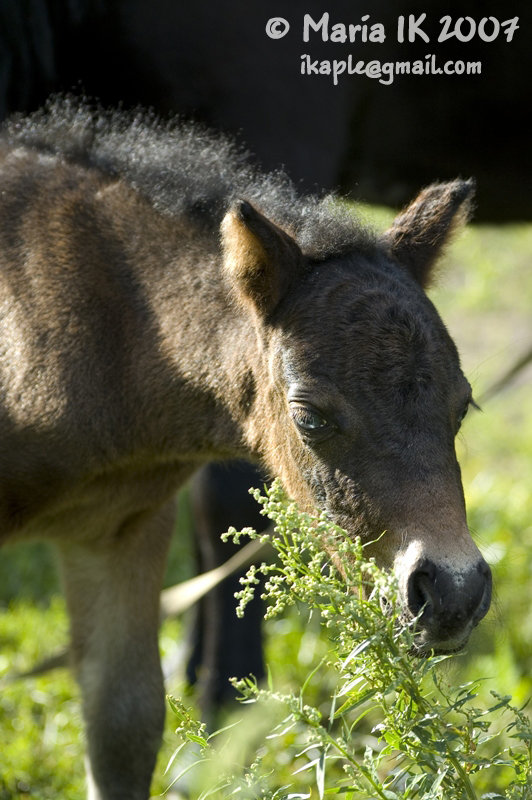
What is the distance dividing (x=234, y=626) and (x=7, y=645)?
45.7 inches

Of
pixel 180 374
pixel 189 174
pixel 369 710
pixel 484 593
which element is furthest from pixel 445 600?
pixel 189 174

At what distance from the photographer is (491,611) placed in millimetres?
3193

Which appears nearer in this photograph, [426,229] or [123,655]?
[426,229]

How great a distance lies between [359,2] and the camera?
446 centimetres

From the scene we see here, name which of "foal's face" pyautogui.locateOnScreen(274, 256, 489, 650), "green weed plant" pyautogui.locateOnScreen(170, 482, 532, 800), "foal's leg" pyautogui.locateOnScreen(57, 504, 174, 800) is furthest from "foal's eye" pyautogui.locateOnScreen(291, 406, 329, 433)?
"foal's leg" pyautogui.locateOnScreen(57, 504, 174, 800)

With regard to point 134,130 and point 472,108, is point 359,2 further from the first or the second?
point 134,130

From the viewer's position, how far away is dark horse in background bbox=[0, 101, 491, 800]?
2768mm

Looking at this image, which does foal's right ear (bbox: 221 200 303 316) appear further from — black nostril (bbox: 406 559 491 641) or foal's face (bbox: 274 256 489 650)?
black nostril (bbox: 406 559 491 641)

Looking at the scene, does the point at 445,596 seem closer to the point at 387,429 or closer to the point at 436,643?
the point at 436,643

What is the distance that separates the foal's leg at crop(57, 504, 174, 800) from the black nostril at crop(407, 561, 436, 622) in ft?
4.84

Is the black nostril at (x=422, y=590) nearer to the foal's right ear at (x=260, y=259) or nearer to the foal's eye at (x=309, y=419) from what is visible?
the foal's eye at (x=309, y=419)

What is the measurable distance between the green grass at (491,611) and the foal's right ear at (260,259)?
2.39 feet

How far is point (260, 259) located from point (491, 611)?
1201mm

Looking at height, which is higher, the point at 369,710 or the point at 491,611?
the point at 369,710
